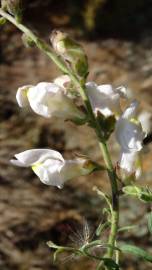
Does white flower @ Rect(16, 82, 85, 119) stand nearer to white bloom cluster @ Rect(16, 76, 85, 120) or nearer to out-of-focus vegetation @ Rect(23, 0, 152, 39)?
white bloom cluster @ Rect(16, 76, 85, 120)

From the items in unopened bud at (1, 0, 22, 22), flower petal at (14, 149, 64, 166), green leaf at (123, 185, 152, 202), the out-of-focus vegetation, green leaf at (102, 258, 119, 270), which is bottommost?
the out-of-focus vegetation

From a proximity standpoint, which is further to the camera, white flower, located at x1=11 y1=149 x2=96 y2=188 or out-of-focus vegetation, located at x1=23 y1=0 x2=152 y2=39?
out-of-focus vegetation, located at x1=23 y1=0 x2=152 y2=39

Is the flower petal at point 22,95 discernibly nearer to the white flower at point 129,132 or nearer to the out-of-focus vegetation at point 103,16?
the white flower at point 129,132

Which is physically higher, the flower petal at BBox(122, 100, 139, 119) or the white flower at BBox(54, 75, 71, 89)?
the white flower at BBox(54, 75, 71, 89)

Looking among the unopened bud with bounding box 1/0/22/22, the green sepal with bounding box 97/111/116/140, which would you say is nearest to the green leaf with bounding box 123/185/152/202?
the green sepal with bounding box 97/111/116/140

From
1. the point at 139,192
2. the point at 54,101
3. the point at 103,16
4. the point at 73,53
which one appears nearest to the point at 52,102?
the point at 54,101

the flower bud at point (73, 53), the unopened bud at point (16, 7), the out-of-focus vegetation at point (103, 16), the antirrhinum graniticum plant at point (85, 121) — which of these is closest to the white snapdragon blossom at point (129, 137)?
the antirrhinum graniticum plant at point (85, 121)

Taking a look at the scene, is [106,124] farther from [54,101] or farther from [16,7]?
[16,7]
